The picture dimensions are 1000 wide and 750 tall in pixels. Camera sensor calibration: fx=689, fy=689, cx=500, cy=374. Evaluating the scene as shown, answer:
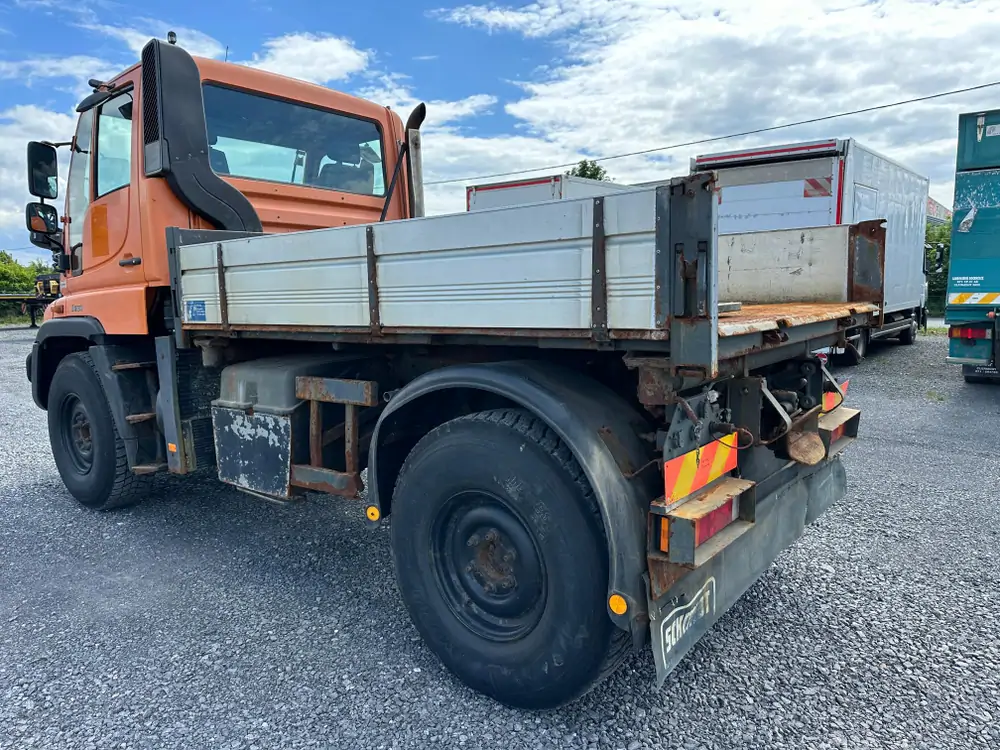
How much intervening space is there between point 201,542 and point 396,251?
270 cm

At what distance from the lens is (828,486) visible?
3.55 meters

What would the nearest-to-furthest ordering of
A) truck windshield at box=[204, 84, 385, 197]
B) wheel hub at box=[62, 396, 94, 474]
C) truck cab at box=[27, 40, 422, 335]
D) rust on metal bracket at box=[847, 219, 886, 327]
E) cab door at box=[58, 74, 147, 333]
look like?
1. rust on metal bracket at box=[847, 219, 886, 327]
2. truck cab at box=[27, 40, 422, 335]
3. cab door at box=[58, 74, 147, 333]
4. truck windshield at box=[204, 84, 385, 197]
5. wheel hub at box=[62, 396, 94, 474]

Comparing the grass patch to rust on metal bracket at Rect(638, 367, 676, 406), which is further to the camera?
the grass patch

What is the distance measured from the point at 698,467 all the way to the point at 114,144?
4.22 m

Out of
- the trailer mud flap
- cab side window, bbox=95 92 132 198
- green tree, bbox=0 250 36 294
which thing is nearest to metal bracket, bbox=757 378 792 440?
the trailer mud flap

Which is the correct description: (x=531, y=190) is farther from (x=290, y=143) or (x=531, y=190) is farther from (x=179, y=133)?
(x=179, y=133)

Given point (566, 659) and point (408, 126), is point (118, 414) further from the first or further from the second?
point (566, 659)

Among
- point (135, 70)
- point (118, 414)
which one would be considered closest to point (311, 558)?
point (118, 414)

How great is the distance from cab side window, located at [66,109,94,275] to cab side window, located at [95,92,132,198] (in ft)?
0.58

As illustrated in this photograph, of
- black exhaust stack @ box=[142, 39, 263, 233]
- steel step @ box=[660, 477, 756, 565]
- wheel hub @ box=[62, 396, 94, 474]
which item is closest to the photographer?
steel step @ box=[660, 477, 756, 565]

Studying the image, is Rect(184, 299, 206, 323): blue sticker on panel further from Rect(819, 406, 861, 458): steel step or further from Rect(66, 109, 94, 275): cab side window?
Rect(819, 406, 861, 458): steel step

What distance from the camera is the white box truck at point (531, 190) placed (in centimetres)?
1203

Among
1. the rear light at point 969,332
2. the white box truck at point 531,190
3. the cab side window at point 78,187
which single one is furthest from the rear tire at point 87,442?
the rear light at point 969,332

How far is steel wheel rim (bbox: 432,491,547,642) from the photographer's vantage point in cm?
256
